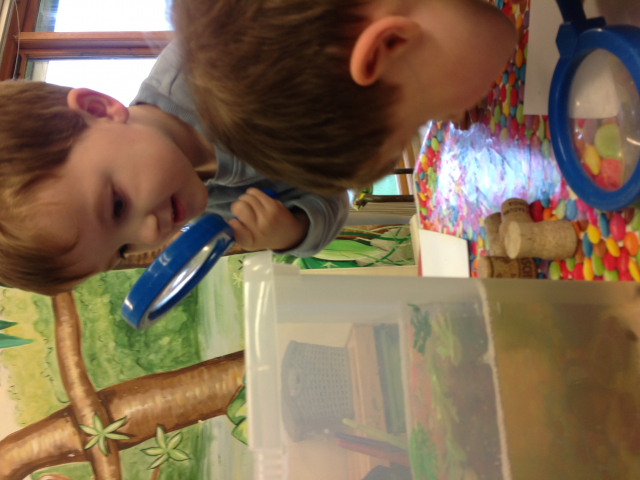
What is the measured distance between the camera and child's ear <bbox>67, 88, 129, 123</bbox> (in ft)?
1.54

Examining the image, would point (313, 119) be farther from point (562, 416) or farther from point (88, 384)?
point (88, 384)

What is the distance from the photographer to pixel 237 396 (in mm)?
1206

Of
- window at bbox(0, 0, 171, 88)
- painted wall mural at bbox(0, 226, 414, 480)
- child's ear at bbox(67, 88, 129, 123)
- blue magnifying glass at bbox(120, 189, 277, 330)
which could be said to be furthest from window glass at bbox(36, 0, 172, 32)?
blue magnifying glass at bbox(120, 189, 277, 330)

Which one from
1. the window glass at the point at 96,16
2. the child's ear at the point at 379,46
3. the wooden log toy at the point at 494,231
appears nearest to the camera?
the child's ear at the point at 379,46

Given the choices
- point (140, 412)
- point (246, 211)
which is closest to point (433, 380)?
point (246, 211)

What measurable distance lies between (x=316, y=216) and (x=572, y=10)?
315mm

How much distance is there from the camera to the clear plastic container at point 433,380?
0.33 meters

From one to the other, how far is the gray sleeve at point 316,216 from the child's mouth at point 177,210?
12 cm

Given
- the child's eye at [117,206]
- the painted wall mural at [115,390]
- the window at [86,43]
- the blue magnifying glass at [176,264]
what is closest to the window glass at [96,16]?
the window at [86,43]

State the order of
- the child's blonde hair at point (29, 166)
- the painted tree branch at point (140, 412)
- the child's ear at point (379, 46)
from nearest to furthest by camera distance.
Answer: the child's ear at point (379, 46) → the child's blonde hair at point (29, 166) → the painted tree branch at point (140, 412)

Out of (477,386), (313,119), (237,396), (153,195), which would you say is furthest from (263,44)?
(237,396)

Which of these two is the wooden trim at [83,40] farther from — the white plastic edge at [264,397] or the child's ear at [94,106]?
the white plastic edge at [264,397]

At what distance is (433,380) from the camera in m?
0.36

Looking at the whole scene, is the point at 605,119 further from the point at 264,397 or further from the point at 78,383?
the point at 78,383
